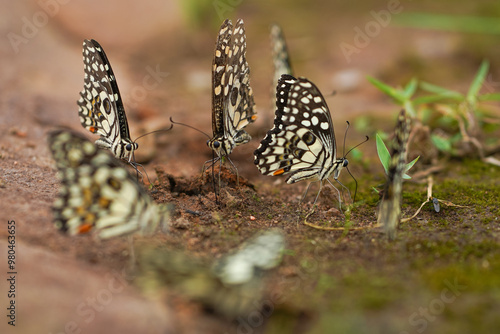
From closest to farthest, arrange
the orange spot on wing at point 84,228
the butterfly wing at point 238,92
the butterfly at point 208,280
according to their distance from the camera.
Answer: the butterfly at point 208,280 < the orange spot on wing at point 84,228 < the butterfly wing at point 238,92

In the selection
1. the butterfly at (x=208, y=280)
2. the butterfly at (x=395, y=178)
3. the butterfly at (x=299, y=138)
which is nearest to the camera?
the butterfly at (x=208, y=280)

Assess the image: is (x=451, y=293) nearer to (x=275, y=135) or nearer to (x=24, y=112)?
(x=275, y=135)

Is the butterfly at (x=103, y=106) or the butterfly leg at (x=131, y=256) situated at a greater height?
the butterfly at (x=103, y=106)

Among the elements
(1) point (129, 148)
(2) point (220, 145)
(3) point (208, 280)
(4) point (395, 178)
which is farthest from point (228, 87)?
(3) point (208, 280)

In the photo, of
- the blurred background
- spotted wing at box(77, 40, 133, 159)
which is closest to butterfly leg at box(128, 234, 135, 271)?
the blurred background

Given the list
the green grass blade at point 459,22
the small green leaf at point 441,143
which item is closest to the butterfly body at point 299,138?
the small green leaf at point 441,143

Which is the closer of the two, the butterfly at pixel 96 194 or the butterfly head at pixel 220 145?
the butterfly at pixel 96 194

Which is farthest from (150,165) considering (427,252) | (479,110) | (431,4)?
(431,4)

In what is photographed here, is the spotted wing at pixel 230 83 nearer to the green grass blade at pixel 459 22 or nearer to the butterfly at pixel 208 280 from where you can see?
the butterfly at pixel 208 280
